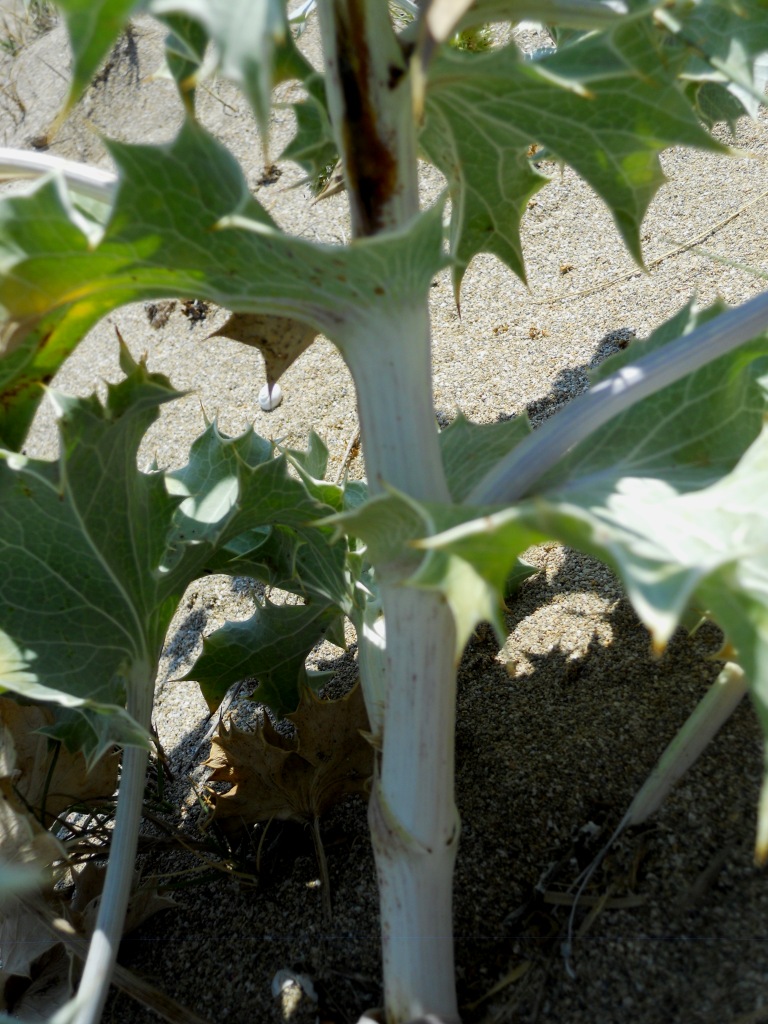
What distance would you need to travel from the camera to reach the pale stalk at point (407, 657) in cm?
79

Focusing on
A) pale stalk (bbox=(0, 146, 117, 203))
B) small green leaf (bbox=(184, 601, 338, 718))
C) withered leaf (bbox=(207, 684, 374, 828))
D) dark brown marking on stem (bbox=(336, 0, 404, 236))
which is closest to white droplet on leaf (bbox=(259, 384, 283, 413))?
small green leaf (bbox=(184, 601, 338, 718))

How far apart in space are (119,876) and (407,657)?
409 mm

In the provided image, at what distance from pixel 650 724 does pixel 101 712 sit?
64 cm

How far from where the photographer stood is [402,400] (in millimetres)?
798

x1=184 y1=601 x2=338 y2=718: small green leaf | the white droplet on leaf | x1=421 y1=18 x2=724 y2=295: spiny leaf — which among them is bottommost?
x1=184 y1=601 x2=338 y2=718: small green leaf

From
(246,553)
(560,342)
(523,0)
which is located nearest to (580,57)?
(523,0)

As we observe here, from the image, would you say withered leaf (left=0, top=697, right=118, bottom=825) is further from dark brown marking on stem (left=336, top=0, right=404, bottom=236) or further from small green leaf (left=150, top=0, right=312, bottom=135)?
small green leaf (left=150, top=0, right=312, bottom=135)

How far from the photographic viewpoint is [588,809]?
1012 millimetres

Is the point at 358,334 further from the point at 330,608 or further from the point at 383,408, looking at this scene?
the point at 330,608

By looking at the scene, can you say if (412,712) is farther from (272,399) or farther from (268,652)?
(272,399)

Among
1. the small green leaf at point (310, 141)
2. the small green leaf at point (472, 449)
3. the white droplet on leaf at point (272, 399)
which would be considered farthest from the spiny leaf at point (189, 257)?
the white droplet on leaf at point (272, 399)

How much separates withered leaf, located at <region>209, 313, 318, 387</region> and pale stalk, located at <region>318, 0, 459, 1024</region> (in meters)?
0.22

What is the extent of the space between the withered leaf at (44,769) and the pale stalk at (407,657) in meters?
0.44

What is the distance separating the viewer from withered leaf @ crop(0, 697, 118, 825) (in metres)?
1.09
